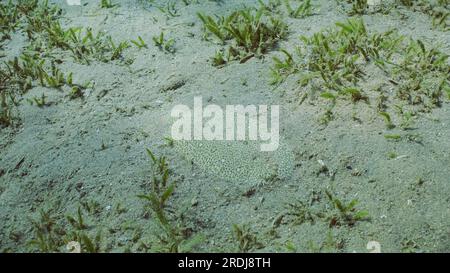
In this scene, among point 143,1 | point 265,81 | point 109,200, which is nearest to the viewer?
point 109,200

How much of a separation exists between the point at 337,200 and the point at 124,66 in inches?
97.6

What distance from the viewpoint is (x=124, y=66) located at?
390 cm

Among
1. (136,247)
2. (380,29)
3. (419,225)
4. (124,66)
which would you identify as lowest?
(136,247)

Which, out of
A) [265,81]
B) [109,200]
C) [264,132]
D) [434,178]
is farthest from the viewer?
[265,81]

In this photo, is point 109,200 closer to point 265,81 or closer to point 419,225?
point 265,81

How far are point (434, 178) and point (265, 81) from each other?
1.57 metres

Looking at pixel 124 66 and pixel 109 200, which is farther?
pixel 124 66

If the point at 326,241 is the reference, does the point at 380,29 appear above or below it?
above

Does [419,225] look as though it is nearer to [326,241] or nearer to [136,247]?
[326,241]

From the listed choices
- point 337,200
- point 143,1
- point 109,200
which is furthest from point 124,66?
point 337,200

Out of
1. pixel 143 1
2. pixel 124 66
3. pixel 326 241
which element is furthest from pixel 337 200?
pixel 143 1

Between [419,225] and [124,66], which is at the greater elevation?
[124,66]
